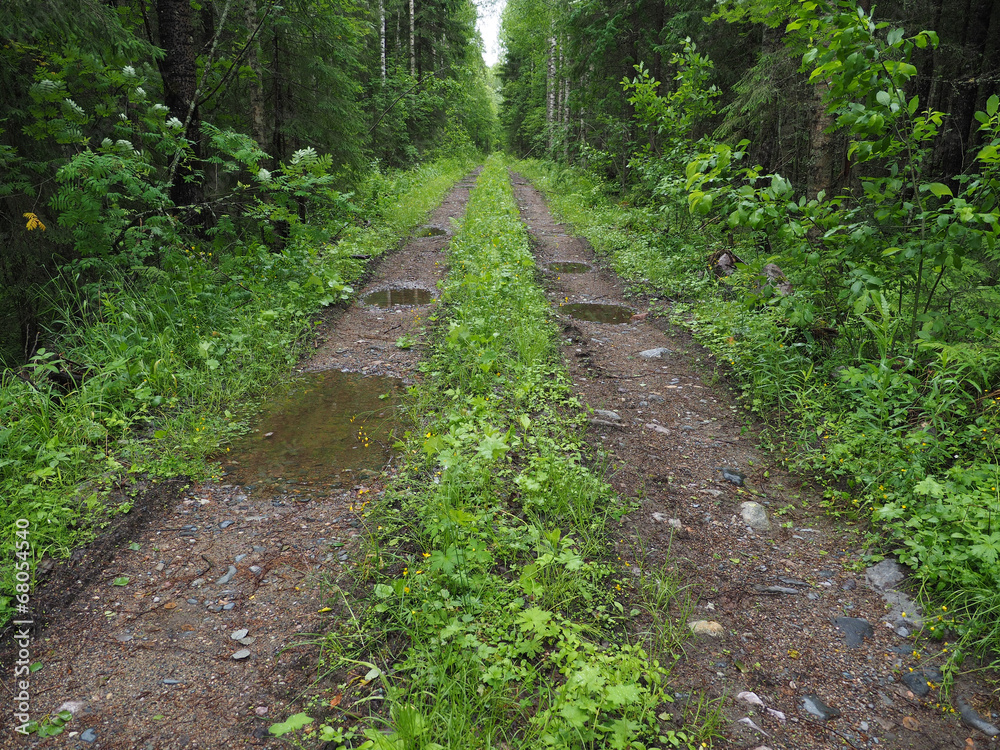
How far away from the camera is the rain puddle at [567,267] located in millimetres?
9508

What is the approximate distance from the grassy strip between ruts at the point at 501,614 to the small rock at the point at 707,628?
12 cm

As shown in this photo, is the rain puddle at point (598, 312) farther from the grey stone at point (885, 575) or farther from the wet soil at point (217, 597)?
the grey stone at point (885, 575)

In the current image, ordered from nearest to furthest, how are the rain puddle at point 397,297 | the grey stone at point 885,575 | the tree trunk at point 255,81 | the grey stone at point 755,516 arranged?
1. the grey stone at point 885,575
2. the grey stone at point 755,516
3. the tree trunk at point 255,81
4. the rain puddle at point 397,297

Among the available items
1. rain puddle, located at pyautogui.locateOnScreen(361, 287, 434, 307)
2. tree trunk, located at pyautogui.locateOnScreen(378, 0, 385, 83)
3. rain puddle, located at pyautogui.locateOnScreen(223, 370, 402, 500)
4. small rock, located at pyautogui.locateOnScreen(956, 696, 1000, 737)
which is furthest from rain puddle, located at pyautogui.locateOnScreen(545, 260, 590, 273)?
tree trunk, located at pyautogui.locateOnScreen(378, 0, 385, 83)

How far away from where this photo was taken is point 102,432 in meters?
3.72

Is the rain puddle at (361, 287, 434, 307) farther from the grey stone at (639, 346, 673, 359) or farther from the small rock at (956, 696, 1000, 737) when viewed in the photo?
the small rock at (956, 696, 1000, 737)

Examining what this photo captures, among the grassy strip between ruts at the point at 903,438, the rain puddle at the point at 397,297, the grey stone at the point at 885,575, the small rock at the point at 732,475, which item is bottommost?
the grey stone at the point at 885,575

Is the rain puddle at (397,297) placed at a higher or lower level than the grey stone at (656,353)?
higher

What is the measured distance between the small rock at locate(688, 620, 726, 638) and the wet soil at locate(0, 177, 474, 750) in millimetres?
1792

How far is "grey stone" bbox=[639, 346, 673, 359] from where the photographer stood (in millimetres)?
5867

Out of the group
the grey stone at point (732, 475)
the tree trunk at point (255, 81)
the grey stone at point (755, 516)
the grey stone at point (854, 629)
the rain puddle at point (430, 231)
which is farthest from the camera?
the rain puddle at point (430, 231)

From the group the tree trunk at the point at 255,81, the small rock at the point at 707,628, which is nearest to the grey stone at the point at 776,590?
the small rock at the point at 707,628

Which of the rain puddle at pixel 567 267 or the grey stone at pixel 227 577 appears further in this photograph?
the rain puddle at pixel 567 267

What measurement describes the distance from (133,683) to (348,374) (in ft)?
11.3
